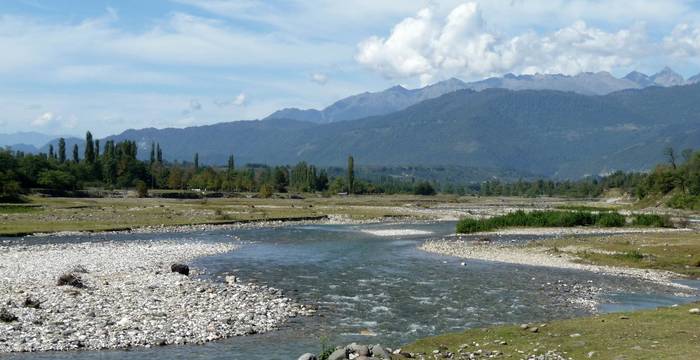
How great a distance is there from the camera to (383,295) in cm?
3306

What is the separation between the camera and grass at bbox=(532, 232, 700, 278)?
145 ft

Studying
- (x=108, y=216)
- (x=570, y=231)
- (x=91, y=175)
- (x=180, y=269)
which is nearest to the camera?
(x=180, y=269)

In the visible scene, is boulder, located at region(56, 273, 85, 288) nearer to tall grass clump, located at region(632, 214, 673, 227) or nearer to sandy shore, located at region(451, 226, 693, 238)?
sandy shore, located at region(451, 226, 693, 238)

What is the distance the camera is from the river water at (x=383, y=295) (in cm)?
2272

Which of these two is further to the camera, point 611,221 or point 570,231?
point 611,221

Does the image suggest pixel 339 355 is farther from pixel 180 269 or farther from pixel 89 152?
pixel 89 152

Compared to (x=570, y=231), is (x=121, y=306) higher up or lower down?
higher up

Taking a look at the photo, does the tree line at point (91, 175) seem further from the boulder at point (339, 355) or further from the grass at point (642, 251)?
the boulder at point (339, 355)

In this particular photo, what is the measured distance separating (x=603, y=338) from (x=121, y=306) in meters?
18.9

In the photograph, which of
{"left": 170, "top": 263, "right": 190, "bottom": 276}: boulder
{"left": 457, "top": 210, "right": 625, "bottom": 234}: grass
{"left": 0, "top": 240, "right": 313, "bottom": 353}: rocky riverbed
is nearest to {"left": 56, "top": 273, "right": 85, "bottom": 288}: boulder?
{"left": 0, "top": 240, "right": 313, "bottom": 353}: rocky riverbed

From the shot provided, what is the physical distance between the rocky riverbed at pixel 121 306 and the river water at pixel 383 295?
3.29 ft

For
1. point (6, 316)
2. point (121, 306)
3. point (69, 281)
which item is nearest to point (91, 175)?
point (69, 281)

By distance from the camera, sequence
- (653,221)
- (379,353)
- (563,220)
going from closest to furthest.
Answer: (379,353) → (653,221) → (563,220)

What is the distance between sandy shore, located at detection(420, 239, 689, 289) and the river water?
202 centimetres
